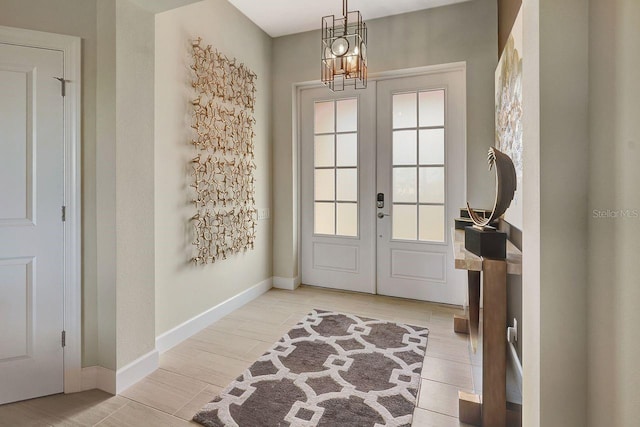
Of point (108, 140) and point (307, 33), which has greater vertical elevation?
point (307, 33)

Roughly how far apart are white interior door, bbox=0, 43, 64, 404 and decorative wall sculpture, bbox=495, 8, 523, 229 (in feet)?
8.65

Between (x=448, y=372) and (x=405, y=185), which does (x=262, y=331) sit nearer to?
(x=448, y=372)

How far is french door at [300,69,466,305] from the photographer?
3244mm

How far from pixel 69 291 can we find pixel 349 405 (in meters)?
1.75

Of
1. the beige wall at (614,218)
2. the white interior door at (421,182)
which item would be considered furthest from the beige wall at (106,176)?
the white interior door at (421,182)

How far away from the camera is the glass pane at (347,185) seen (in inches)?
142

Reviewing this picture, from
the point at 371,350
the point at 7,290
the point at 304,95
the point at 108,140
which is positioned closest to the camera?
the point at 7,290

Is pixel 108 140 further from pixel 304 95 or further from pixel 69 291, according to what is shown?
pixel 304 95

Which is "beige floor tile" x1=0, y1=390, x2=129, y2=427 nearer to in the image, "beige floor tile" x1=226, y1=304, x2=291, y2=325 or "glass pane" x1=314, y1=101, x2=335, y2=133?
"beige floor tile" x1=226, y1=304, x2=291, y2=325

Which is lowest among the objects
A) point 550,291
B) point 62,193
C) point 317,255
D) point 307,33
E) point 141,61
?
point 317,255

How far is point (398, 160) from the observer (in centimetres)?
342

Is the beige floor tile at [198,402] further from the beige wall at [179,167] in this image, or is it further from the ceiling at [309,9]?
the ceiling at [309,9]

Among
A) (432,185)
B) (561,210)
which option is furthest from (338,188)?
(561,210)

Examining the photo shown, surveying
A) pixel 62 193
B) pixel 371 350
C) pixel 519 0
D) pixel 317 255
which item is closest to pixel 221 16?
pixel 62 193
